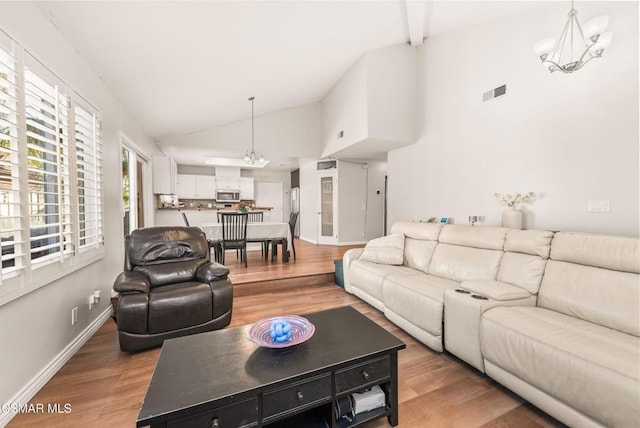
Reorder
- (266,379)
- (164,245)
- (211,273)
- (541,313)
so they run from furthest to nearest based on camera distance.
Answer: (164,245) < (211,273) < (541,313) < (266,379)

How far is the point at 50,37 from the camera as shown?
1880 millimetres

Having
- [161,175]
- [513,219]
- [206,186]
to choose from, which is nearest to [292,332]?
[513,219]

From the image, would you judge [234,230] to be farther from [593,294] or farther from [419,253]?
[593,294]

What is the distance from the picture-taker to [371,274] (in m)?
3.05

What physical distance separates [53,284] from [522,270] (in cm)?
370

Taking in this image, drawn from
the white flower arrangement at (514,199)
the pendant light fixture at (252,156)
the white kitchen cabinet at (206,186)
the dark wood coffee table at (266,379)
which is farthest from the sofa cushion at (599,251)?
the white kitchen cabinet at (206,186)

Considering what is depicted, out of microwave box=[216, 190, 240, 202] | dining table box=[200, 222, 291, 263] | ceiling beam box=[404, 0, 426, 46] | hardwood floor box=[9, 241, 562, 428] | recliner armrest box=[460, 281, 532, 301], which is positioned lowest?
hardwood floor box=[9, 241, 562, 428]

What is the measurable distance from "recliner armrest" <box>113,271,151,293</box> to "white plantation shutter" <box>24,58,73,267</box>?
421 millimetres

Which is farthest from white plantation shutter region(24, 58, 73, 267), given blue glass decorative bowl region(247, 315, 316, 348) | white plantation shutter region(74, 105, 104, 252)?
blue glass decorative bowl region(247, 315, 316, 348)

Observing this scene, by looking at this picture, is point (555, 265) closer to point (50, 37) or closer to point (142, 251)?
point (142, 251)

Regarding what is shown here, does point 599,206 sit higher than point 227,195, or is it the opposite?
point 227,195

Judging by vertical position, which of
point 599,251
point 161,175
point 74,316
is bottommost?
point 74,316

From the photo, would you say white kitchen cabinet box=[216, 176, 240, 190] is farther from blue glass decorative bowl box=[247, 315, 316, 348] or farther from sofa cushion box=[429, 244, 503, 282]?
blue glass decorative bowl box=[247, 315, 316, 348]

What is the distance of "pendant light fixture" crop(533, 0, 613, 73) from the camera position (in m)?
2.01
